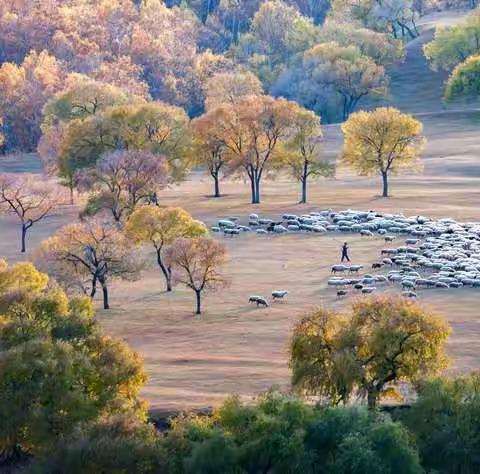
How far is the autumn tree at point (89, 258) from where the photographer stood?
211ft

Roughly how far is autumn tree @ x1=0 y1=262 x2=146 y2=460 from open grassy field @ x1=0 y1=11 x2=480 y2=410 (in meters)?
2.62

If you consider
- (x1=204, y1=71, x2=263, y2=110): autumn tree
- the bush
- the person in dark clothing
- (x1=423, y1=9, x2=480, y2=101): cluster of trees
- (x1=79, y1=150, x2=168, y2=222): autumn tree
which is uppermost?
(x1=423, y1=9, x2=480, y2=101): cluster of trees

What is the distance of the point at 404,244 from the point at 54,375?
38728mm

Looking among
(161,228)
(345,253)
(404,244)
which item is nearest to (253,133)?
(404,244)

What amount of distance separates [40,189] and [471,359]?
45.8m

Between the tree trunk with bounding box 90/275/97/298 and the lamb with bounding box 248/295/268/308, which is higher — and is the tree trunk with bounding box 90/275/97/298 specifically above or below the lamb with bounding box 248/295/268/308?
above

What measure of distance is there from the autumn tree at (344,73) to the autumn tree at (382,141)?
120ft

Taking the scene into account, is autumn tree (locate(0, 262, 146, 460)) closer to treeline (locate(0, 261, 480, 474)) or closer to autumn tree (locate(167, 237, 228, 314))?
treeline (locate(0, 261, 480, 474))

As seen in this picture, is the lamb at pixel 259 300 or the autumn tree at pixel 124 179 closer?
the lamb at pixel 259 300

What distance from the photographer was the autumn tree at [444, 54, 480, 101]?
13188 cm

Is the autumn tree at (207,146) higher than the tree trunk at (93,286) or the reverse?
higher

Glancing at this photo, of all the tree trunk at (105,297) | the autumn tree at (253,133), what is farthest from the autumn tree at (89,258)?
the autumn tree at (253,133)

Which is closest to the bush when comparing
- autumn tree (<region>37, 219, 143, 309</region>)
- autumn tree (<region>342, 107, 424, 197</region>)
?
autumn tree (<region>37, 219, 143, 309</region>)

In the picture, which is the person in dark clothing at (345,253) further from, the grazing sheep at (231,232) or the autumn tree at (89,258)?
the autumn tree at (89,258)
